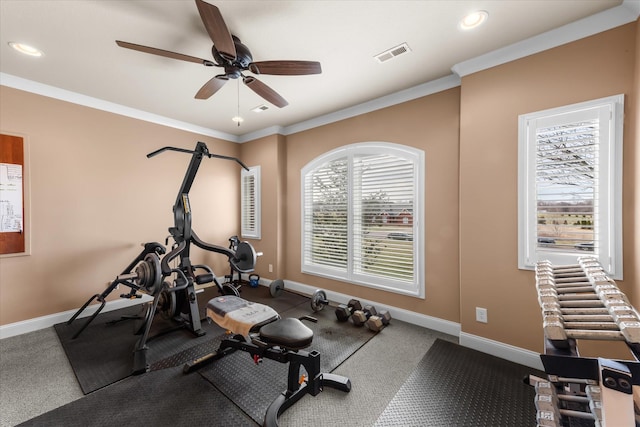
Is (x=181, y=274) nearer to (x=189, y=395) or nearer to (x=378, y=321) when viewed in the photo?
(x=189, y=395)

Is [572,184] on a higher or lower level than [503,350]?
higher

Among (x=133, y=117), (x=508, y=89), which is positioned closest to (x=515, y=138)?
(x=508, y=89)

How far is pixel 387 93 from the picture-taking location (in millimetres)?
3145

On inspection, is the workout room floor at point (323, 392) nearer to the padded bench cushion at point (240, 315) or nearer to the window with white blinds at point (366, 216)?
the padded bench cushion at point (240, 315)

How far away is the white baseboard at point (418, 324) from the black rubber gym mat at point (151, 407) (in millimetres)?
1812

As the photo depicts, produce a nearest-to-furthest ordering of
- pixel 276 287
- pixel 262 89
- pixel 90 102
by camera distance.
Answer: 1. pixel 262 89
2. pixel 90 102
3. pixel 276 287

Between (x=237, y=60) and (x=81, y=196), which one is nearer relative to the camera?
(x=237, y=60)

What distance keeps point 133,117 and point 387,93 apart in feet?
11.7

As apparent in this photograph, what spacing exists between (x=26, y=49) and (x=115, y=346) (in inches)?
113

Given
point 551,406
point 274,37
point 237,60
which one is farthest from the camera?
point 274,37

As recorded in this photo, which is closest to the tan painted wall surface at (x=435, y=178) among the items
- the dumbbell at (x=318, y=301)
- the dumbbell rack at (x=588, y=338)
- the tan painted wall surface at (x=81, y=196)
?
the dumbbell at (x=318, y=301)

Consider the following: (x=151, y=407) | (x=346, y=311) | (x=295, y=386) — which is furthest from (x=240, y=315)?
(x=346, y=311)

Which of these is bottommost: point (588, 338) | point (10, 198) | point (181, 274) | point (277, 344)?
point (277, 344)

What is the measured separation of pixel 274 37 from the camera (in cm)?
209
